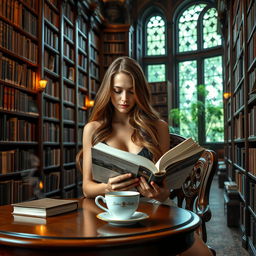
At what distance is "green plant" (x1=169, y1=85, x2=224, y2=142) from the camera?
9.41 m

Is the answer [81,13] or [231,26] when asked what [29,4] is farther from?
[231,26]

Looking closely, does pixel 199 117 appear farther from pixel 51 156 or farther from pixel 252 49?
pixel 252 49

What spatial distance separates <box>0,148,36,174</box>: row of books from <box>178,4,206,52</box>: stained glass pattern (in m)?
7.11

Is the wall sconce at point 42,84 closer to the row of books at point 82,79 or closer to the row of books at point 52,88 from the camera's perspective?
the row of books at point 52,88

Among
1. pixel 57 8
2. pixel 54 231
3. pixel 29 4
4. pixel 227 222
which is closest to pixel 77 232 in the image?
pixel 54 231

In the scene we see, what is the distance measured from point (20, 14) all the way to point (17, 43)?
1.33 feet

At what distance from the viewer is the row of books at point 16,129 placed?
3.94m

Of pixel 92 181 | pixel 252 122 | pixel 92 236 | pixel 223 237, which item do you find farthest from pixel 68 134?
pixel 92 236

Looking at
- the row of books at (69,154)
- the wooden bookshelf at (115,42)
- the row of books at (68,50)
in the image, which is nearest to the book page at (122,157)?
the row of books at (69,154)

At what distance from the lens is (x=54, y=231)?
953 mm

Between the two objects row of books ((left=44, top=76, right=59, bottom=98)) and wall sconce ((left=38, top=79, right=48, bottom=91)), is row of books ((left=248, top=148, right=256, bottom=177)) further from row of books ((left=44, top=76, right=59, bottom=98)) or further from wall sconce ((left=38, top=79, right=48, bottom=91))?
row of books ((left=44, top=76, right=59, bottom=98))

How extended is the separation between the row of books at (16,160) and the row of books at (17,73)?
2.76 feet

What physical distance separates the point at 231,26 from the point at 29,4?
328 cm

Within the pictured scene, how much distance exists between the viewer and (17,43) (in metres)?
4.29
